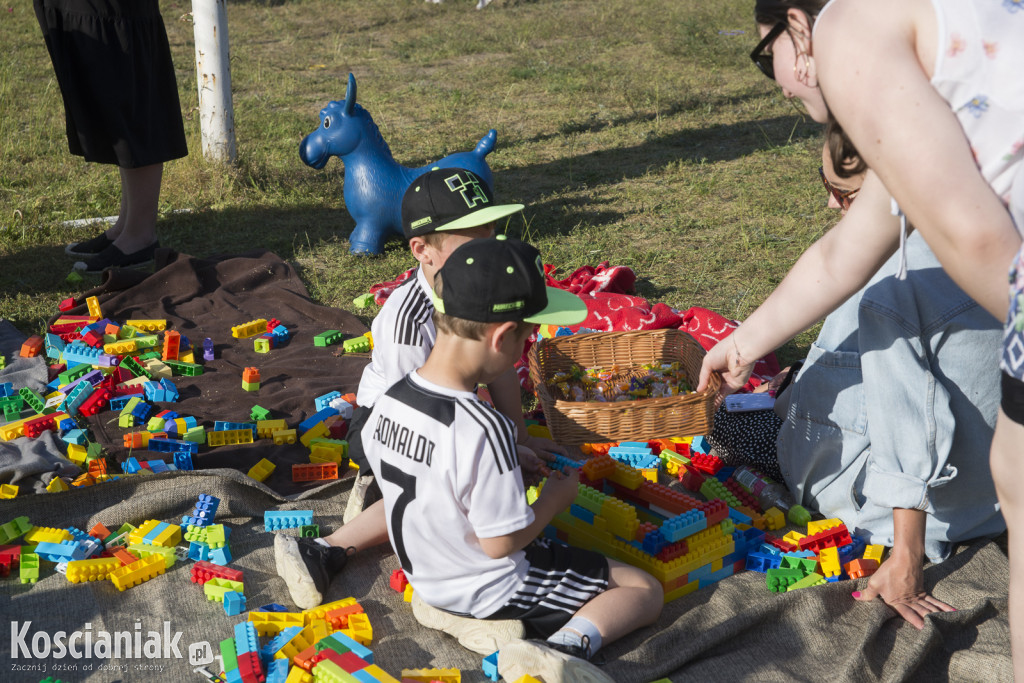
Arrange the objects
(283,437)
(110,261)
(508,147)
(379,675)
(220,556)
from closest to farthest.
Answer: (379,675) < (220,556) < (283,437) < (110,261) < (508,147)

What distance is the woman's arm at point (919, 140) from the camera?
5.72 ft

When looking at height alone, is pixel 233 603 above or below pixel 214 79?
below

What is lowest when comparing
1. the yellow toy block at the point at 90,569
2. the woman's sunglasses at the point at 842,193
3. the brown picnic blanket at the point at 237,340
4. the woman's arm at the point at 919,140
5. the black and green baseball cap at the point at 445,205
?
the brown picnic blanket at the point at 237,340

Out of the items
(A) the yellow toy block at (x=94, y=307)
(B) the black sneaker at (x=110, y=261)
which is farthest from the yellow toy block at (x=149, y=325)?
(B) the black sneaker at (x=110, y=261)

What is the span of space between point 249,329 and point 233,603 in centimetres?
248

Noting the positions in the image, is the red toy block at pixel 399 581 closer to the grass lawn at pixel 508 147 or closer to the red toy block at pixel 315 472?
the red toy block at pixel 315 472

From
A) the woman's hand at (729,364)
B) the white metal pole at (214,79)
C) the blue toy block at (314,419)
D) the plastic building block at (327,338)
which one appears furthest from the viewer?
the white metal pole at (214,79)

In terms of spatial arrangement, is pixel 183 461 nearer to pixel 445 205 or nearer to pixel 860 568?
pixel 445 205

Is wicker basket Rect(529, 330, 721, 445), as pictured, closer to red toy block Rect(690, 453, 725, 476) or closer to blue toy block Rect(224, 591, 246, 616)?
red toy block Rect(690, 453, 725, 476)

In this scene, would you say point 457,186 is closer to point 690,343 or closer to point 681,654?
point 690,343

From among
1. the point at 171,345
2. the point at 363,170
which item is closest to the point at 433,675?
the point at 171,345

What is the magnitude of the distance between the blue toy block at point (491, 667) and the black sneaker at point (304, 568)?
0.61m

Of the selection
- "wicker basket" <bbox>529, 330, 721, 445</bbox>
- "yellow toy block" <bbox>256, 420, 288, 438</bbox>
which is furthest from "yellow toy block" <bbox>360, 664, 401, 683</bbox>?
"yellow toy block" <bbox>256, 420, 288, 438</bbox>

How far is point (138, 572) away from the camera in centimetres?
299
